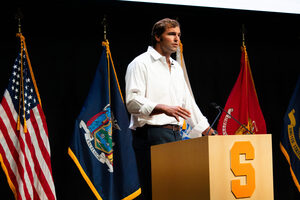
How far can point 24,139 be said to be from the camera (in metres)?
Answer: 3.32

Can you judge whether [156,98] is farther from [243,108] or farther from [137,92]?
[243,108]

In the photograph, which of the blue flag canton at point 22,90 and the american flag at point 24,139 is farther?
the blue flag canton at point 22,90

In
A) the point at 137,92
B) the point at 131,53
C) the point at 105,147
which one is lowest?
the point at 105,147

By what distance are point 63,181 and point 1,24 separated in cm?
157

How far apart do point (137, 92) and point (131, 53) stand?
1.35 metres

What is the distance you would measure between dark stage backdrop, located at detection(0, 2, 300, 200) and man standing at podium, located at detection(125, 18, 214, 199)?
1.05m

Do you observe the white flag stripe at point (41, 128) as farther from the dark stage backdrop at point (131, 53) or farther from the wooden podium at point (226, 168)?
the wooden podium at point (226, 168)

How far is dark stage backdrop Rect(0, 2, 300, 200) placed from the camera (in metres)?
3.79

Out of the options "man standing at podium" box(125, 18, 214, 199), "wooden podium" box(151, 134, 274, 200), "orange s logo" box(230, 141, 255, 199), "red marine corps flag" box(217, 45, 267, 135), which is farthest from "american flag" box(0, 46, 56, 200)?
"orange s logo" box(230, 141, 255, 199)

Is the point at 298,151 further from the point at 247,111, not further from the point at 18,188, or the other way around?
the point at 18,188

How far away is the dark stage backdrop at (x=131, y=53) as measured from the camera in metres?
3.79

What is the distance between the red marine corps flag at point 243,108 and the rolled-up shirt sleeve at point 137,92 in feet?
4.89

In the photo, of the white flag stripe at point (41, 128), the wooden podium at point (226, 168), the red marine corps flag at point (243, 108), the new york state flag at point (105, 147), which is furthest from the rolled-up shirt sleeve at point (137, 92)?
the red marine corps flag at point (243, 108)

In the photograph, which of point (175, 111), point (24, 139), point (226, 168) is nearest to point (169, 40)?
point (175, 111)
